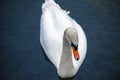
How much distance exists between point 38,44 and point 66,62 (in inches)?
23.1

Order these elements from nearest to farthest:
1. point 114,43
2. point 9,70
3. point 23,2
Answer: point 9,70
point 114,43
point 23,2

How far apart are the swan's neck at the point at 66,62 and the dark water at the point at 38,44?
0.14m

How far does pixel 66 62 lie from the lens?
6.91 ft

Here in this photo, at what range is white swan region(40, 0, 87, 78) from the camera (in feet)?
6.79

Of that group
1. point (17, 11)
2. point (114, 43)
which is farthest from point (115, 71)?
point (17, 11)

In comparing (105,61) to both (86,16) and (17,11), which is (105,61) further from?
(17,11)

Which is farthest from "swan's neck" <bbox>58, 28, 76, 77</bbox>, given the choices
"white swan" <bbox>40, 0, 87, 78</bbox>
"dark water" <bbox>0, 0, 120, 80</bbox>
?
"dark water" <bbox>0, 0, 120, 80</bbox>

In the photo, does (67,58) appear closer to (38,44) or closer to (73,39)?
(73,39)

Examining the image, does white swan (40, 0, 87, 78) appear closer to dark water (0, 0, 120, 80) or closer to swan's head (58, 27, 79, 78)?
swan's head (58, 27, 79, 78)

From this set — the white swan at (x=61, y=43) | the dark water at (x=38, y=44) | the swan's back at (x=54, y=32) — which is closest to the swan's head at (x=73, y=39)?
the white swan at (x=61, y=43)

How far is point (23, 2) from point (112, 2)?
1.06m

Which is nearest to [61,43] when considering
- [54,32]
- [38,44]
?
[54,32]

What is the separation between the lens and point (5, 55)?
248cm

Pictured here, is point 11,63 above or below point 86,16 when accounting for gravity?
below
